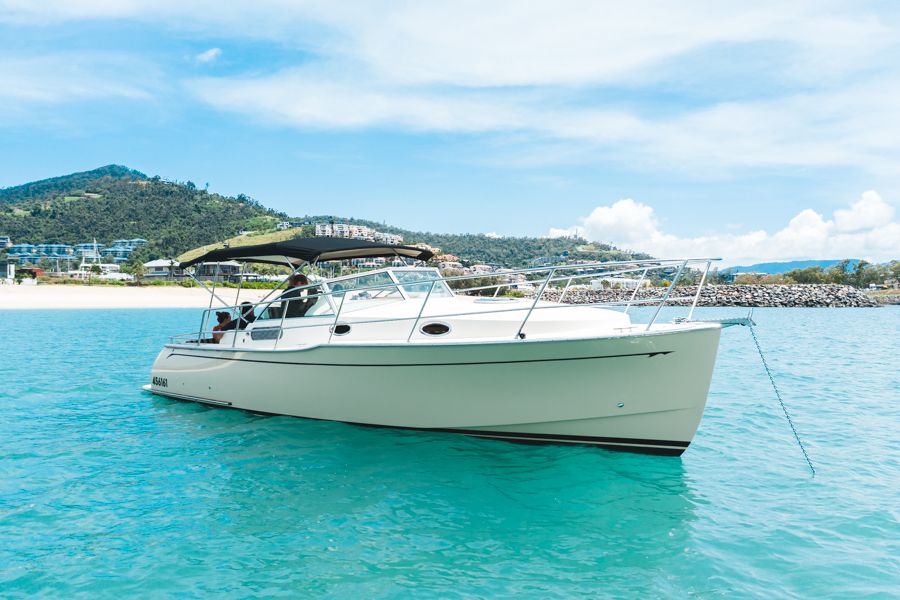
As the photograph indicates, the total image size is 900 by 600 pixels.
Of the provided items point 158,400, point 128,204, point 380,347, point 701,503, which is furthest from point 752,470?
point 128,204

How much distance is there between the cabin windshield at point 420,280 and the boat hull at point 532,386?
179 centimetres

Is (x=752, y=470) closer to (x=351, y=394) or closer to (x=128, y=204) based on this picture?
(x=351, y=394)

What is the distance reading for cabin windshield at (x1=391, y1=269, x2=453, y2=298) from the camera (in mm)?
9102

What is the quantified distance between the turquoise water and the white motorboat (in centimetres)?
35

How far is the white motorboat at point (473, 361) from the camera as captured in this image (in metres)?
6.61

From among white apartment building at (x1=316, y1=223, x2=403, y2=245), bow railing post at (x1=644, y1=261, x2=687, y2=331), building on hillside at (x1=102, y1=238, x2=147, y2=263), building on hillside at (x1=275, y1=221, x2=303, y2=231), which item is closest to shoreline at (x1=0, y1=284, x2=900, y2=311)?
white apartment building at (x1=316, y1=223, x2=403, y2=245)

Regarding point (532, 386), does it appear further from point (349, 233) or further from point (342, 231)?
point (342, 231)

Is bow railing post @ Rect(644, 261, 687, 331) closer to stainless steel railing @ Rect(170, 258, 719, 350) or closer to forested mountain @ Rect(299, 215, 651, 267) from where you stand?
stainless steel railing @ Rect(170, 258, 719, 350)

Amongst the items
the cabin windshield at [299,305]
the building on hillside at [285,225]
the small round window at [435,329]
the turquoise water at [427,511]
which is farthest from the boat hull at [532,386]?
the building on hillside at [285,225]

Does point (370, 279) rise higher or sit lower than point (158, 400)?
higher

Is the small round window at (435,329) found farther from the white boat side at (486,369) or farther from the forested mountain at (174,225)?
the forested mountain at (174,225)

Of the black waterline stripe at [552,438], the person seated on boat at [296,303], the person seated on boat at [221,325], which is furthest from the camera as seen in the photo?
the person seated on boat at [221,325]

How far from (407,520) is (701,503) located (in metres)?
3.10

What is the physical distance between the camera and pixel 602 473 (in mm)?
6727
